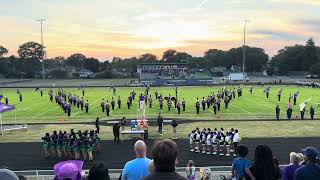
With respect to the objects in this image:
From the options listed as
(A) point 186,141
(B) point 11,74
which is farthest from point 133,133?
(B) point 11,74

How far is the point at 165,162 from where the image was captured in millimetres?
3748

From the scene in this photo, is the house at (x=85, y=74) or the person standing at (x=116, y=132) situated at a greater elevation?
the house at (x=85, y=74)

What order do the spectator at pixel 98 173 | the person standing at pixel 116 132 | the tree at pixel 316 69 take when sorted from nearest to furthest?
1. the spectator at pixel 98 173
2. the person standing at pixel 116 132
3. the tree at pixel 316 69

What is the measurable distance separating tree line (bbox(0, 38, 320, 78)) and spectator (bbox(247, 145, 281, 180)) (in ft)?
390

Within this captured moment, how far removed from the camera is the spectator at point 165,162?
373 cm

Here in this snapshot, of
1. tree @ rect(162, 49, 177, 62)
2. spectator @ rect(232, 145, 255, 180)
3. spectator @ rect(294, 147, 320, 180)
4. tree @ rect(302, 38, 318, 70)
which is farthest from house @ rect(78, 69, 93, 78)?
spectator @ rect(294, 147, 320, 180)

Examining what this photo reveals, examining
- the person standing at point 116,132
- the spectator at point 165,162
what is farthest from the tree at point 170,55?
the spectator at point 165,162

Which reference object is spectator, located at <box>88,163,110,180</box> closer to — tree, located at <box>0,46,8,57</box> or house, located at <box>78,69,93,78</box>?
house, located at <box>78,69,93,78</box>

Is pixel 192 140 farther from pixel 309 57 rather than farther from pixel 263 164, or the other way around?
pixel 309 57

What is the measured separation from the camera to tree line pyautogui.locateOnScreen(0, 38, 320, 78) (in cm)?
14138

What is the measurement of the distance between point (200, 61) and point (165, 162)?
17686cm

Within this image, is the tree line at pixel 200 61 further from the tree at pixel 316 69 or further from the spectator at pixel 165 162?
the spectator at pixel 165 162

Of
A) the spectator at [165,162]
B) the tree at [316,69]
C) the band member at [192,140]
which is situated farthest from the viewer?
the tree at [316,69]

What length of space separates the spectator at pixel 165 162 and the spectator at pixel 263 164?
8.25ft
